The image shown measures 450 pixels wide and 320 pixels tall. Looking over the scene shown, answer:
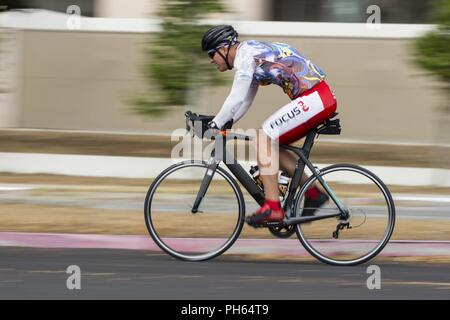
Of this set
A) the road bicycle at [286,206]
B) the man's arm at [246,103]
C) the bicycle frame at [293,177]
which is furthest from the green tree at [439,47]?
the man's arm at [246,103]

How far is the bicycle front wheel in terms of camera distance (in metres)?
8.29

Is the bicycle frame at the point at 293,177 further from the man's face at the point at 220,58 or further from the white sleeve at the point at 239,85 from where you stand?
the man's face at the point at 220,58

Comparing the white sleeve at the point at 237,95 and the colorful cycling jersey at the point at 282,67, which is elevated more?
the colorful cycling jersey at the point at 282,67

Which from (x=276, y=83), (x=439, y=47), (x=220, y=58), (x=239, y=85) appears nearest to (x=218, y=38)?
(x=220, y=58)

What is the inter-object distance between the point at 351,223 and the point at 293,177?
0.62 metres

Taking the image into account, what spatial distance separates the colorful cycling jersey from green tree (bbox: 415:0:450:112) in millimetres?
6282

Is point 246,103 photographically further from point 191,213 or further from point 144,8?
point 144,8

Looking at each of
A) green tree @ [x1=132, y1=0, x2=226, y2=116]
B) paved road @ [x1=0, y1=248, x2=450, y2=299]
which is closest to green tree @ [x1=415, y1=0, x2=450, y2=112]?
green tree @ [x1=132, y1=0, x2=226, y2=116]

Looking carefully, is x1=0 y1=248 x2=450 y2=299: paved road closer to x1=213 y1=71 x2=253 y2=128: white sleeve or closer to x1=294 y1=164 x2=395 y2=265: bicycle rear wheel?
x1=294 y1=164 x2=395 y2=265: bicycle rear wheel

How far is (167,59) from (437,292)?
27.7 feet

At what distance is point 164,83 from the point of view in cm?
1515

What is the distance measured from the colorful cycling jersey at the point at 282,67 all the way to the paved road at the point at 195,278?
4.87ft

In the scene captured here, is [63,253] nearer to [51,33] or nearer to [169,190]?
[169,190]

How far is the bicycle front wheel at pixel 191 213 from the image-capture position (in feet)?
27.2
